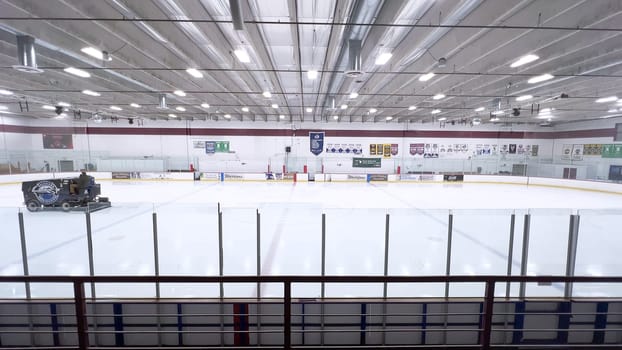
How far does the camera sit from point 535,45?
6.70m

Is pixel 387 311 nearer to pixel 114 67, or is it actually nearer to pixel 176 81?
pixel 114 67

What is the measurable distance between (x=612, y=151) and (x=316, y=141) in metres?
20.4

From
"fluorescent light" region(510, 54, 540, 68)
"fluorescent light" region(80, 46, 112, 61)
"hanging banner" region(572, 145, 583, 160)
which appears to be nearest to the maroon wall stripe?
"hanging banner" region(572, 145, 583, 160)

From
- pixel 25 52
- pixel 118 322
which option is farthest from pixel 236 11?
pixel 25 52

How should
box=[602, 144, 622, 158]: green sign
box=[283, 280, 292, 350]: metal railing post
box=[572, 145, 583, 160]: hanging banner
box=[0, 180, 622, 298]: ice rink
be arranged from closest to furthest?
box=[283, 280, 292, 350]: metal railing post → box=[0, 180, 622, 298]: ice rink → box=[602, 144, 622, 158]: green sign → box=[572, 145, 583, 160]: hanging banner

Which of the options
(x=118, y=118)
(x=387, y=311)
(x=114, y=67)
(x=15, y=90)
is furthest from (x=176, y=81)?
(x=118, y=118)

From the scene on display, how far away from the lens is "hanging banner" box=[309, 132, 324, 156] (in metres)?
21.6

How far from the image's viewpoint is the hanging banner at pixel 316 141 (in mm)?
21641

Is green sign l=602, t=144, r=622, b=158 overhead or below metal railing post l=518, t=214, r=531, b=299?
overhead

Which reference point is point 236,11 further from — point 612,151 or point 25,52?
point 612,151

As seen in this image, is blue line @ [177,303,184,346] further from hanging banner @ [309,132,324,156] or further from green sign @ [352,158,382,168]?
green sign @ [352,158,382,168]

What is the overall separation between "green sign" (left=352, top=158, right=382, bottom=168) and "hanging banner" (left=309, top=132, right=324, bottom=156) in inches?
115

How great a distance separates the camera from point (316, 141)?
21.7 m

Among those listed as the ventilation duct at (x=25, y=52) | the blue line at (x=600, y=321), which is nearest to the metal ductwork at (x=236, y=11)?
the ventilation duct at (x=25, y=52)
